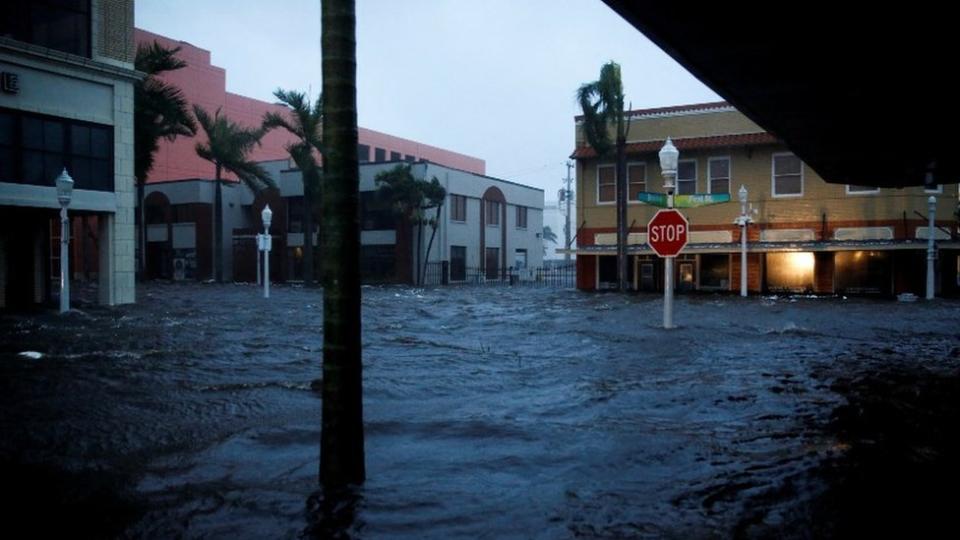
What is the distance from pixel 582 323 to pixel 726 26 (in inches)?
436

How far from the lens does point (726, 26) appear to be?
6879mm

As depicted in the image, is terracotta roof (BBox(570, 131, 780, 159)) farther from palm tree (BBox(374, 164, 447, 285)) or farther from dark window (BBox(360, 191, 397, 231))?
dark window (BBox(360, 191, 397, 231))

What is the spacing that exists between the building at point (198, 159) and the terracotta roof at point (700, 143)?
14.0 metres

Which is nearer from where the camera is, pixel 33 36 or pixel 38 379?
pixel 38 379

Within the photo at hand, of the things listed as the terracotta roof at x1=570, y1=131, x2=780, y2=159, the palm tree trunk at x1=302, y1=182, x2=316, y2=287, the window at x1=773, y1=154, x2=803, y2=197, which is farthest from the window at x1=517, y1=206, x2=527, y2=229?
the window at x1=773, y1=154, x2=803, y2=197

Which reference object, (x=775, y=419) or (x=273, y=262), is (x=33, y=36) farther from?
(x=273, y=262)

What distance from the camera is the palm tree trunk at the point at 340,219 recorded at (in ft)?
14.5

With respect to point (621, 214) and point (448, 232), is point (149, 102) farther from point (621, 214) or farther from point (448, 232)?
point (448, 232)

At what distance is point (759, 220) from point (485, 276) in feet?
84.3

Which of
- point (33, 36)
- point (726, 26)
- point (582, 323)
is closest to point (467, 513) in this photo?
point (726, 26)

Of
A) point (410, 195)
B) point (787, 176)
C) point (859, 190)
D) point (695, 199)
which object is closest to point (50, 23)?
point (695, 199)

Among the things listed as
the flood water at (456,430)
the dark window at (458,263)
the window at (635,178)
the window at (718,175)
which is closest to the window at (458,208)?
the dark window at (458,263)

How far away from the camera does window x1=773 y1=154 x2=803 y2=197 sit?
30938mm

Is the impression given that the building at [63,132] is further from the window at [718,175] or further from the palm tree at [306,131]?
the window at [718,175]
